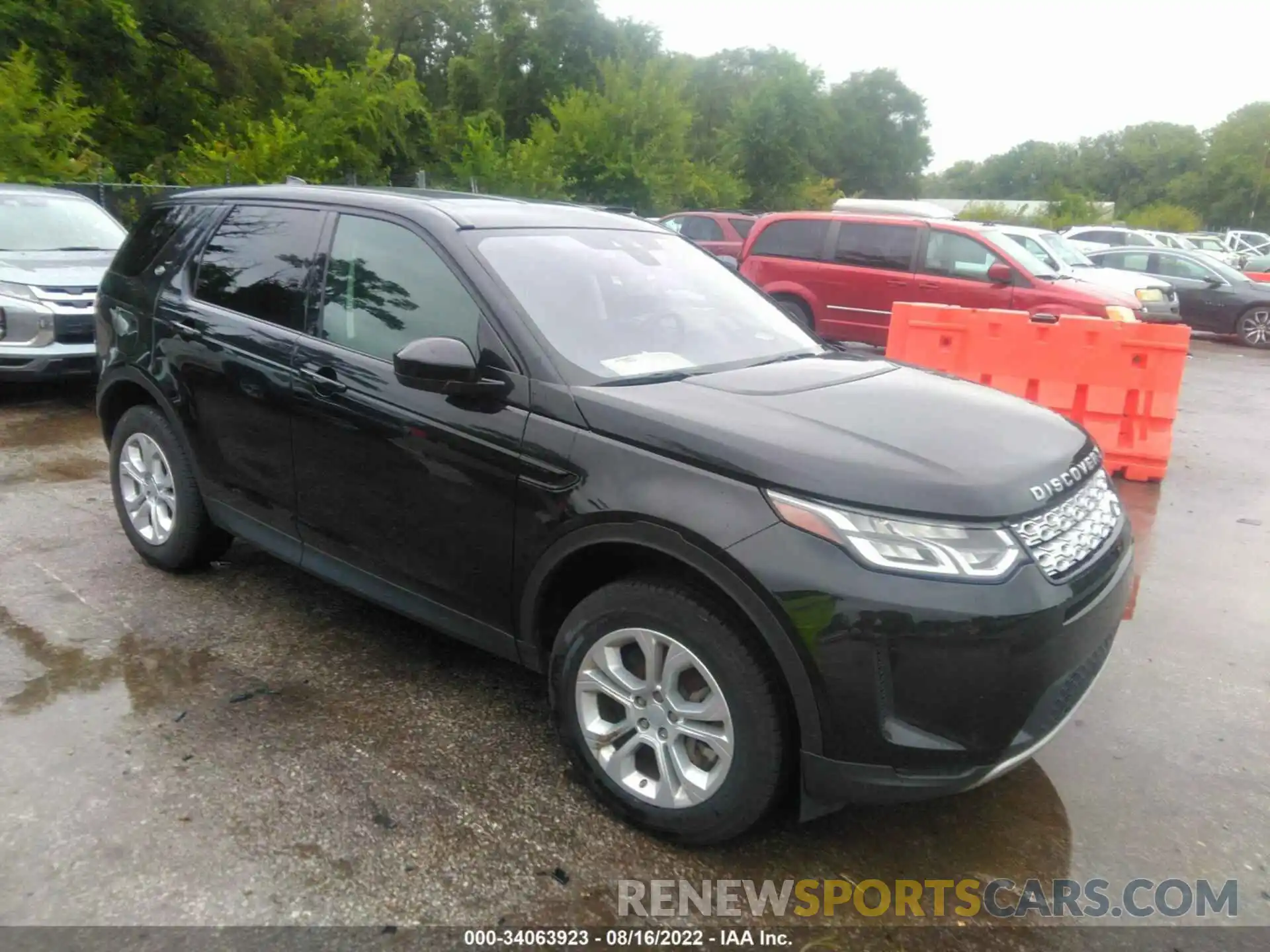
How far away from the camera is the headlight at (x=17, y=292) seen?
7797mm

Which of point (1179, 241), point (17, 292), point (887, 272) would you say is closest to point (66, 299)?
point (17, 292)

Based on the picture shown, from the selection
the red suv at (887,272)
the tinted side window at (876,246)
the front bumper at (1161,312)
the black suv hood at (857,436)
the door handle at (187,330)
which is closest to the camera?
the black suv hood at (857,436)

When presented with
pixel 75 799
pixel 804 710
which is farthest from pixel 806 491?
pixel 75 799

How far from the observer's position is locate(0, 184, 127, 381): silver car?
7.74 meters

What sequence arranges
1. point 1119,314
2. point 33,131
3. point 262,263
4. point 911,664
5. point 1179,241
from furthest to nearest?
point 1179,241
point 33,131
point 1119,314
point 262,263
point 911,664

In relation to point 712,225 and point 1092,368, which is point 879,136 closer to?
point 712,225

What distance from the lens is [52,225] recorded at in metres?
9.05

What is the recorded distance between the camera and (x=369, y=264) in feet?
11.8

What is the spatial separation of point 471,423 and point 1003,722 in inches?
69.7

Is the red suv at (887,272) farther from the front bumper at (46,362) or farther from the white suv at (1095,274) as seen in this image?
the front bumper at (46,362)

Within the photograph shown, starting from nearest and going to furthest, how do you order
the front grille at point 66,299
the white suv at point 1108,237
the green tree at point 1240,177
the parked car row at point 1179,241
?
the front grille at point 66,299
the parked car row at point 1179,241
the white suv at point 1108,237
the green tree at point 1240,177

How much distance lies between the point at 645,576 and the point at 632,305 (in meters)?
1.16

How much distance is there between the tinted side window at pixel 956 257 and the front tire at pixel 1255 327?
26.7 feet

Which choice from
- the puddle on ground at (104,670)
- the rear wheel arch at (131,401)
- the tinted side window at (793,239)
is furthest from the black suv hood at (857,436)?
the tinted side window at (793,239)
